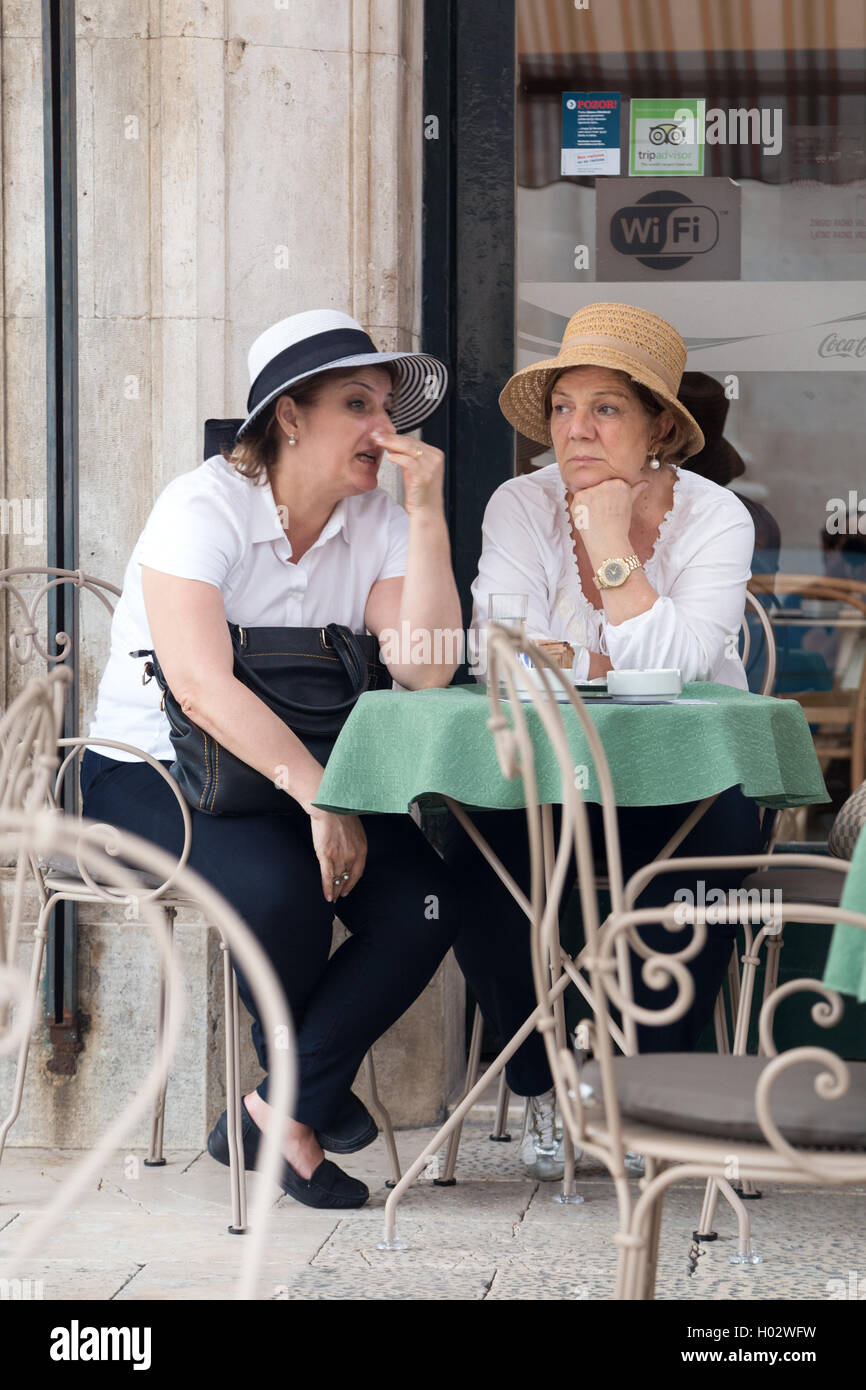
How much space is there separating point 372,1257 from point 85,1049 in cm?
102

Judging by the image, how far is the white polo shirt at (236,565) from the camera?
116 inches

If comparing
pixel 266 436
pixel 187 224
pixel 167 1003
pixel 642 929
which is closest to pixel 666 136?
pixel 187 224

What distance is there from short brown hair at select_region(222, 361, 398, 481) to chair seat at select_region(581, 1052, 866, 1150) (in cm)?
163

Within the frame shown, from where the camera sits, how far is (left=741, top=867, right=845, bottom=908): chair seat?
298 centimetres

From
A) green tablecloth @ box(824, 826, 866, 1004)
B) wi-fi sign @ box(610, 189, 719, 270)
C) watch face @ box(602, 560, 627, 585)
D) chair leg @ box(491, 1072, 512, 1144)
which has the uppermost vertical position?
wi-fi sign @ box(610, 189, 719, 270)

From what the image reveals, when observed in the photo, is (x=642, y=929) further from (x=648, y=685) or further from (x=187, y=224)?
(x=187, y=224)

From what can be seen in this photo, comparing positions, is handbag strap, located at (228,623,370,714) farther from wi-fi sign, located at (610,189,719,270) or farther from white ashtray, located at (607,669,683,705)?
wi-fi sign, located at (610,189,719,270)

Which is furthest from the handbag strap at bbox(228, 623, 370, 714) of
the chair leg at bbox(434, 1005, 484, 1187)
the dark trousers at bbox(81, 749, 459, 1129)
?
the chair leg at bbox(434, 1005, 484, 1187)

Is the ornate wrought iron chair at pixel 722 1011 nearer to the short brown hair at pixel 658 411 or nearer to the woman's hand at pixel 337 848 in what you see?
the short brown hair at pixel 658 411

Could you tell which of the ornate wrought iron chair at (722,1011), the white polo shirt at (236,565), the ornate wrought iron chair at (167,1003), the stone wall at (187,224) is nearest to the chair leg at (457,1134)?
the ornate wrought iron chair at (722,1011)

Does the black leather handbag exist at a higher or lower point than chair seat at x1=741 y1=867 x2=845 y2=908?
higher

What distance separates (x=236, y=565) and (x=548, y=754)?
835mm

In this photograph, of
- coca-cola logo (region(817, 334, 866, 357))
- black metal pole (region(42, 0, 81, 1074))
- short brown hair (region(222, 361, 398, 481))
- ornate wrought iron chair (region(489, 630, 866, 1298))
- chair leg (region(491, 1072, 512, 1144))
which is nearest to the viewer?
ornate wrought iron chair (region(489, 630, 866, 1298))

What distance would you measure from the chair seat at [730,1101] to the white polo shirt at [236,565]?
1456mm
